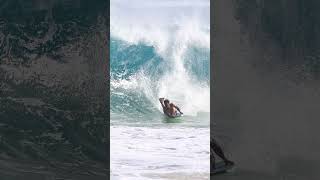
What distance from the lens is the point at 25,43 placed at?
26.1 feet

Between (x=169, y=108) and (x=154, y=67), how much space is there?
2.23ft

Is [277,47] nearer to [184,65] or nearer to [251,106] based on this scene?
[251,106]

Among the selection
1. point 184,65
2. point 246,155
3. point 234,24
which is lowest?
point 246,155

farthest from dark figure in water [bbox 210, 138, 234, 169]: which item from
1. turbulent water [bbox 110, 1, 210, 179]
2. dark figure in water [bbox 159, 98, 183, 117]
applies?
dark figure in water [bbox 159, 98, 183, 117]

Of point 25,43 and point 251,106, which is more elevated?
point 25,43

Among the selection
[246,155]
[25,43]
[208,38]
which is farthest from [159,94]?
[25,43]

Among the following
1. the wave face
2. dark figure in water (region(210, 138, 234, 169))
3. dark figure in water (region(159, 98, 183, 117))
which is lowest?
dark figure in water (region(210, 138, 234, 169))

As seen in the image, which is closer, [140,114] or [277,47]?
[277,47]

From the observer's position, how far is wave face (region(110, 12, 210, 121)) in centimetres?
765

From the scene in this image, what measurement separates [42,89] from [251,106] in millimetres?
3221

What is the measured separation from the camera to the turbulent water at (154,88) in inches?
302

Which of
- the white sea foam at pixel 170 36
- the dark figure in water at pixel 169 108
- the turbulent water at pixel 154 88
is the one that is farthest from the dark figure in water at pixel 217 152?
the dark figure in water at pixel 169 108

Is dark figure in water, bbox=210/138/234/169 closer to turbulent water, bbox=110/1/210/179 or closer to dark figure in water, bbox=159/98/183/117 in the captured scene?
turbulent water, bbox=110/1/210/179

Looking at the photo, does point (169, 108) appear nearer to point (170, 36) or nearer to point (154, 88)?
point (154, 88)
